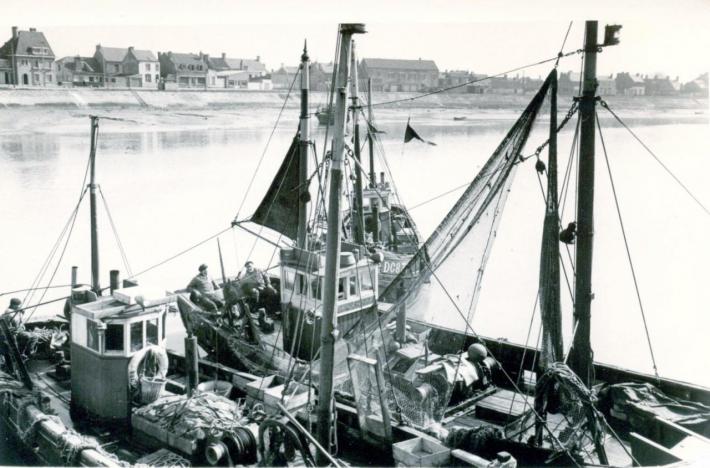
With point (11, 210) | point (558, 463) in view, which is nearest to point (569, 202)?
point (558, 463)

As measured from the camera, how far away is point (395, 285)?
7.65 meters

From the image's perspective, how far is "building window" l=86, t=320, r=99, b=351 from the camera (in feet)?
25.4

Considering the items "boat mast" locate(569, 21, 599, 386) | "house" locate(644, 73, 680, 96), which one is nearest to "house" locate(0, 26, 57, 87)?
"boat mast" locate(569, 21, 599, 386)

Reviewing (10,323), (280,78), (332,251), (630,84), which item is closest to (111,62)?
(10,323)

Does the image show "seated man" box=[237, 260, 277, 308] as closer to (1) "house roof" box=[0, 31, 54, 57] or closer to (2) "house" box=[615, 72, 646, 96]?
(1) "house roof" box=[0, 31, 54, 57]

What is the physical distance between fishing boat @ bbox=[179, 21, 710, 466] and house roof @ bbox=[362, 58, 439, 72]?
9.64ft

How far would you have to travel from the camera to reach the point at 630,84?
8195 millimetres

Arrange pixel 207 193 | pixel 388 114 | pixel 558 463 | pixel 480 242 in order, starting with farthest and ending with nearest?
pixel 388 114 < pixel 207 193 < pixel 480 242 < pixel 558 463

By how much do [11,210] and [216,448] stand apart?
1348cm

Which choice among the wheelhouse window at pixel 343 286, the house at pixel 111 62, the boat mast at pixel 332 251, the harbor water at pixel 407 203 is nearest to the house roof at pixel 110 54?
the house at pixel 111 62

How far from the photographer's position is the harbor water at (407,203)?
1308 centimetres

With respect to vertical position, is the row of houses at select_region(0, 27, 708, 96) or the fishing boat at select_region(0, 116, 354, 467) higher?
the row of houses at select_region(0, 27, 708, 96)

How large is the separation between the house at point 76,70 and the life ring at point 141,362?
18.0 ft

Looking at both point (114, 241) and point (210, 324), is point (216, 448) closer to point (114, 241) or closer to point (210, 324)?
point (210, 324)
